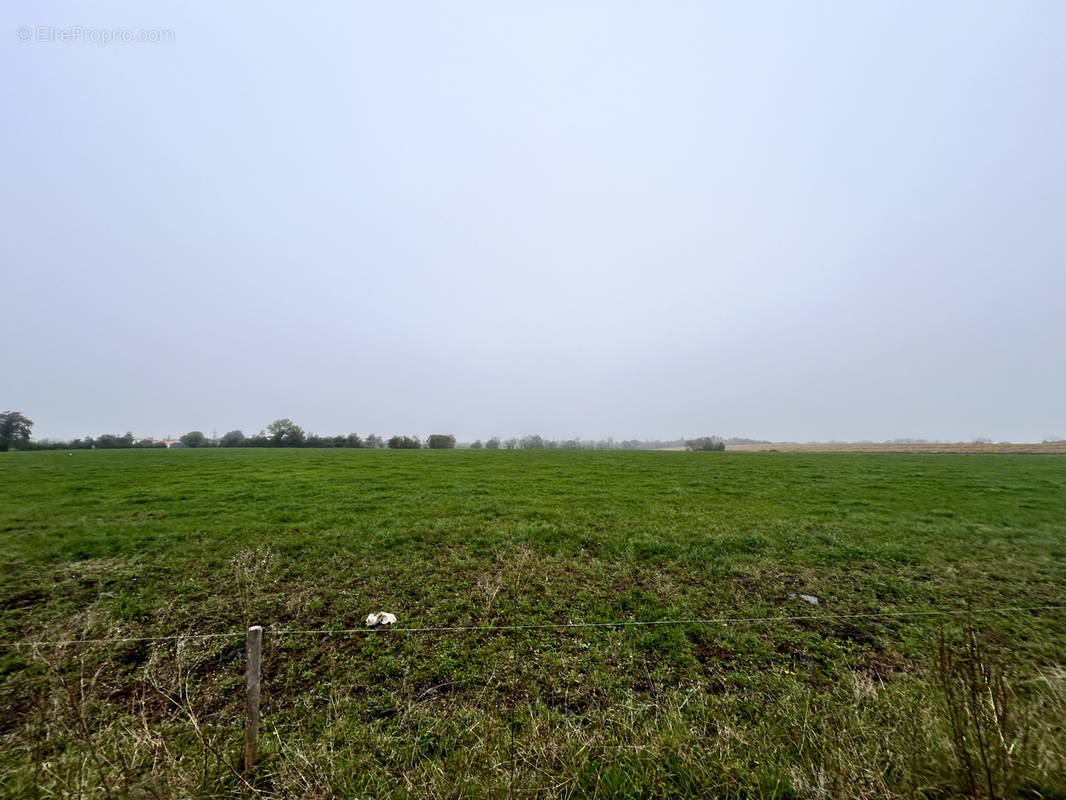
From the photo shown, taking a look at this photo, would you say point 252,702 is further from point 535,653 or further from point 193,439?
point 193,439

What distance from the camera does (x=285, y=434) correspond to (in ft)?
242

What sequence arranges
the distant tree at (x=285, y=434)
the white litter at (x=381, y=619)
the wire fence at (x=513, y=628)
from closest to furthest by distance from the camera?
the wire fence at (x=513, y=628) < the white litter at (x=381, y=619) < the distant tree at (x=285, y=434)

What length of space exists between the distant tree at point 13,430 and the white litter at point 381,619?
87.8 meters

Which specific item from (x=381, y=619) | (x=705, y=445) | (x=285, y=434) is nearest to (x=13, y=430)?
(x=285, y=434)

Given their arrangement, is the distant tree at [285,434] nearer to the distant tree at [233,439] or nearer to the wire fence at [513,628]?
the distant tree at [233,439]

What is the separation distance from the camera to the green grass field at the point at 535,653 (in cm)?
319

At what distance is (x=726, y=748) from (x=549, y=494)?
14.7 meters

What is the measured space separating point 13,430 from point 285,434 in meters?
34.6

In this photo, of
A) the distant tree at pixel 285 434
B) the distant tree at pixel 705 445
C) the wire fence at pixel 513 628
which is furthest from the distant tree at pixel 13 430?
the distant tree at pixel 705 445

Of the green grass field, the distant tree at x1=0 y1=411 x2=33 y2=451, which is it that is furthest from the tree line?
the green grass field

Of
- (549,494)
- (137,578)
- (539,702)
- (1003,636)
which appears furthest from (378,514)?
(1003,636)

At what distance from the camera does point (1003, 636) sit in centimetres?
631

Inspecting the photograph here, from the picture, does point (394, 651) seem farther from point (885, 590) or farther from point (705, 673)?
point (885, 590)

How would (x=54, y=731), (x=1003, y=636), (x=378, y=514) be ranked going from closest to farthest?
(x=54, y=731), (x=1003, y=636), (x=378, y=514)
